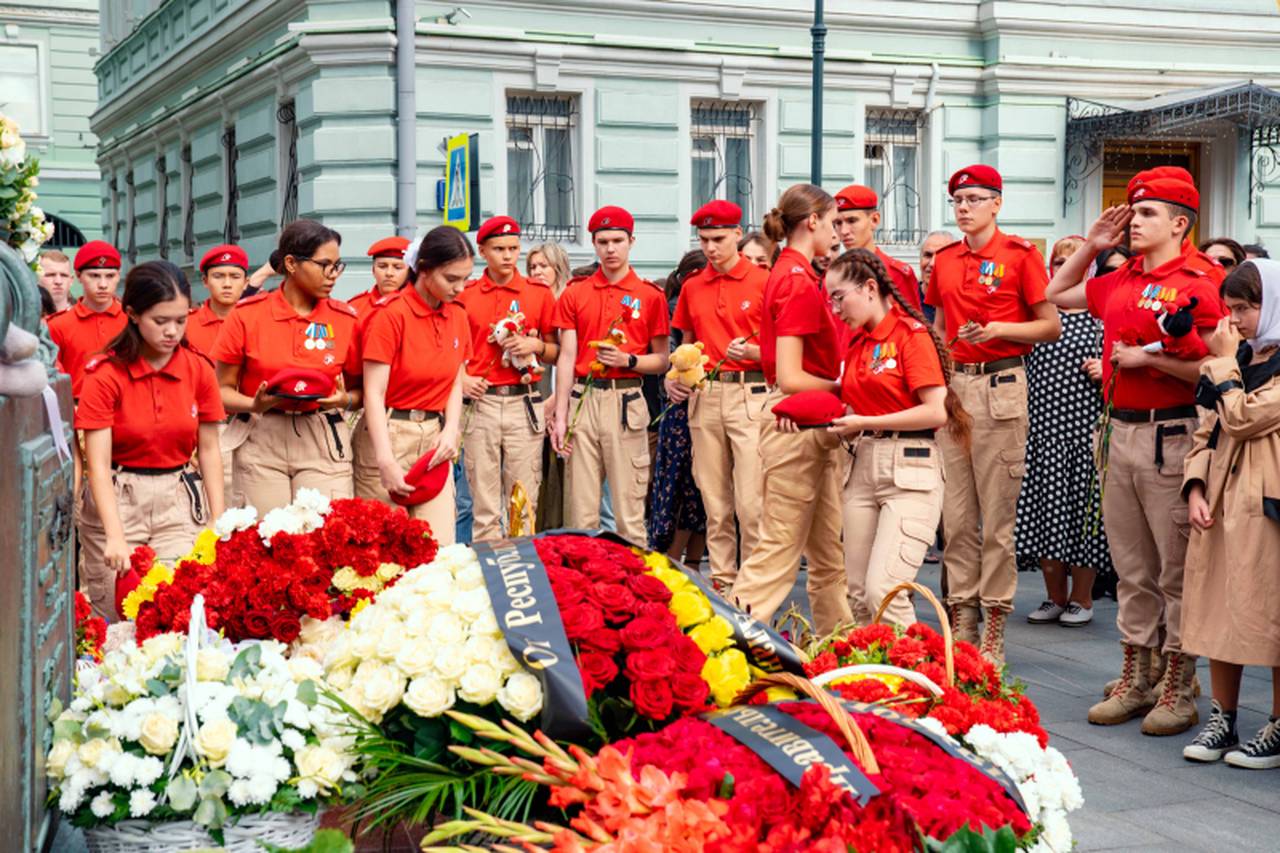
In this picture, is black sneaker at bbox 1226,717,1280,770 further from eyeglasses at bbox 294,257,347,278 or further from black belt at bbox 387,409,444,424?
eyeglasses at bbox 294,257,347,278

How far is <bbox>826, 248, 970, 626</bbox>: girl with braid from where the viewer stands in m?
6.40

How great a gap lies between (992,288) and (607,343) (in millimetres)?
2943

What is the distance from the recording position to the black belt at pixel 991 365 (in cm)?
759

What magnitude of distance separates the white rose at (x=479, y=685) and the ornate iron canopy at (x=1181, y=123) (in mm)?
17284

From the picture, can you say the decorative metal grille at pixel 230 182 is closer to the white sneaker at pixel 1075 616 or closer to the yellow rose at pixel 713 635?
the white sneaker at pixel 1075 616

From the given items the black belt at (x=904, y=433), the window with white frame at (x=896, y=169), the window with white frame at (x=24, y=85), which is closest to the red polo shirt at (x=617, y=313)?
the black belt at (x=904, y=433)

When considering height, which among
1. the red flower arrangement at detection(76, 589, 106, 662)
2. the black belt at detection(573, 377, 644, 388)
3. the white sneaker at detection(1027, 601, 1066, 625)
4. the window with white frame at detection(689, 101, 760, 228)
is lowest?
the white sneaker at detection(1027, 601, 1066, 625)

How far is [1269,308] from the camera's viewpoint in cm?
577

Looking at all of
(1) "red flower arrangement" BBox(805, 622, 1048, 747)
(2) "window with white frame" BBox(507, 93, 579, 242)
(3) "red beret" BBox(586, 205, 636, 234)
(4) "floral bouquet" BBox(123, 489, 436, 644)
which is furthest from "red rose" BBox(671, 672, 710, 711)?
(2) "window with white frame" BBox(507, 93, 579, 242)

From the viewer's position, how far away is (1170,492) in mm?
6473

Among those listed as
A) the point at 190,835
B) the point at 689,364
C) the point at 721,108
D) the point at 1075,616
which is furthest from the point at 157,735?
the point at 721,108

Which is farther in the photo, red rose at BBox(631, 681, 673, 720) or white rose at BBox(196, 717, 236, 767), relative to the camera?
white rose at BBox(196, 717, 236, 767)

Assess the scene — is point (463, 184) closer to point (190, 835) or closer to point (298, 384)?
point (298, 384)

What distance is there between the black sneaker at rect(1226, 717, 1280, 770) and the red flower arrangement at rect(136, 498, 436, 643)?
11.6 ft
